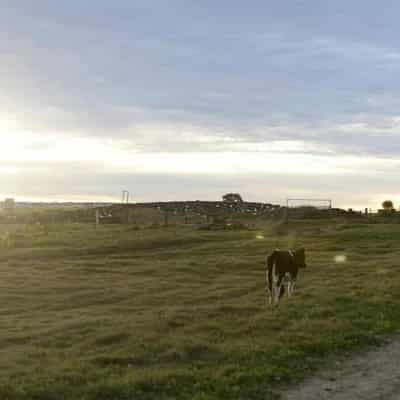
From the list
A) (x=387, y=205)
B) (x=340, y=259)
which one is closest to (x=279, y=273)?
(x=340, y=259)

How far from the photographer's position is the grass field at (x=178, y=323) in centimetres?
1157

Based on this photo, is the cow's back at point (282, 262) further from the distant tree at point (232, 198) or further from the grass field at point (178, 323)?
Answer: the distant tree at point (232, 198)

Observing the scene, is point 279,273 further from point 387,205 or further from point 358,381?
point 387,205

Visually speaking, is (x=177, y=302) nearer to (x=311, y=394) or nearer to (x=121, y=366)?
(x=121, y=366)

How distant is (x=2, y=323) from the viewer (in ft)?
68.6

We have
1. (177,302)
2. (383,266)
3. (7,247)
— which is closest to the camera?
(177,302)

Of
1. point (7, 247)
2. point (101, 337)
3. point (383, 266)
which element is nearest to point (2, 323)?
point (101, 337)

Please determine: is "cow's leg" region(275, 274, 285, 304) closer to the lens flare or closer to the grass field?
the grass field

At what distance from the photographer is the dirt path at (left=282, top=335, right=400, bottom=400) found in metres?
10.9

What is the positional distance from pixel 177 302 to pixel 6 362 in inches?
417

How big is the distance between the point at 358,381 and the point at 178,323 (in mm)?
7479

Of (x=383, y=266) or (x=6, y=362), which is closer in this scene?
(x=6, y=362)

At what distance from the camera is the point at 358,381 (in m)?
11.7

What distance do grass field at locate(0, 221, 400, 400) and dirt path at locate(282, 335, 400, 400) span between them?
473 millimetres
